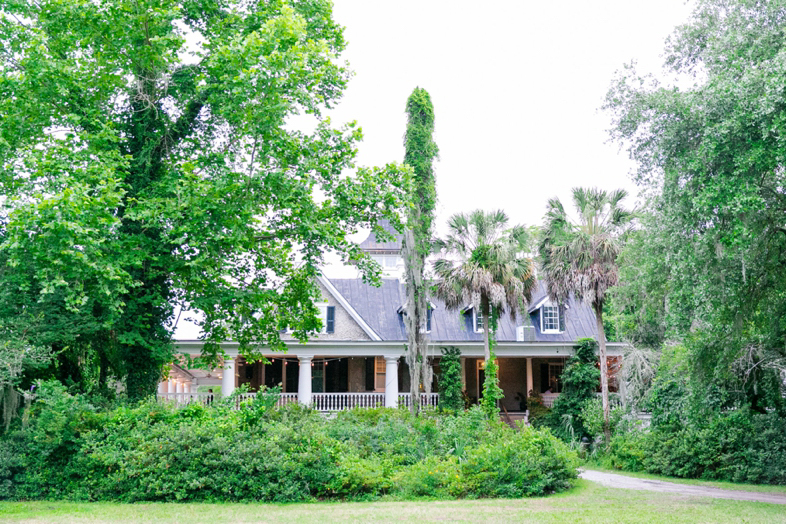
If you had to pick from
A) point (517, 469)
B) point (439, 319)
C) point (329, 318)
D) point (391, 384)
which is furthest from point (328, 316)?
point (517, 469)

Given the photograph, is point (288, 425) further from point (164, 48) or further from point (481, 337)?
point (481, 337)

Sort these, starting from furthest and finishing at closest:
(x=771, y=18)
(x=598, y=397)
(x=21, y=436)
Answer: (x=598, y=397) < (x=21, y=436) < (x=771, y=18)

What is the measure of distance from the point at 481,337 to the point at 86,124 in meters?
19.0

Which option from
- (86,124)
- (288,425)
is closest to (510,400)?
(288,425)

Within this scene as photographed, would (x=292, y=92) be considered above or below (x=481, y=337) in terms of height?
above

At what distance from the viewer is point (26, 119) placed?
14164 mm

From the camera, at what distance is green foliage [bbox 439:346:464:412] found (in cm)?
2659

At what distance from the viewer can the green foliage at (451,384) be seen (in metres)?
26.6

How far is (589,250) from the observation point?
73.5 feet

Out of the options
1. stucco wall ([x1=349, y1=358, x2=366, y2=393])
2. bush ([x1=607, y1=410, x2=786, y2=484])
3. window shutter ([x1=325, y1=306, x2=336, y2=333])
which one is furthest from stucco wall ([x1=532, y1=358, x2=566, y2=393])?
bush ([x1=607, y1=410, x2=786, y2=484])

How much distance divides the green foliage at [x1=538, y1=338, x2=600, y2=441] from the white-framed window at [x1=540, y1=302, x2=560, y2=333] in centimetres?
370

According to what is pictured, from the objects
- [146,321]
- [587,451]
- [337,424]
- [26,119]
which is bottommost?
[587,451]

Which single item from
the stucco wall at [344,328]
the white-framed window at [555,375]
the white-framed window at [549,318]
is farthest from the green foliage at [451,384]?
the white-framed window at [555,375]

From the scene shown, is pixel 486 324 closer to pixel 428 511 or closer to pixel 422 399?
pixel 422 399
